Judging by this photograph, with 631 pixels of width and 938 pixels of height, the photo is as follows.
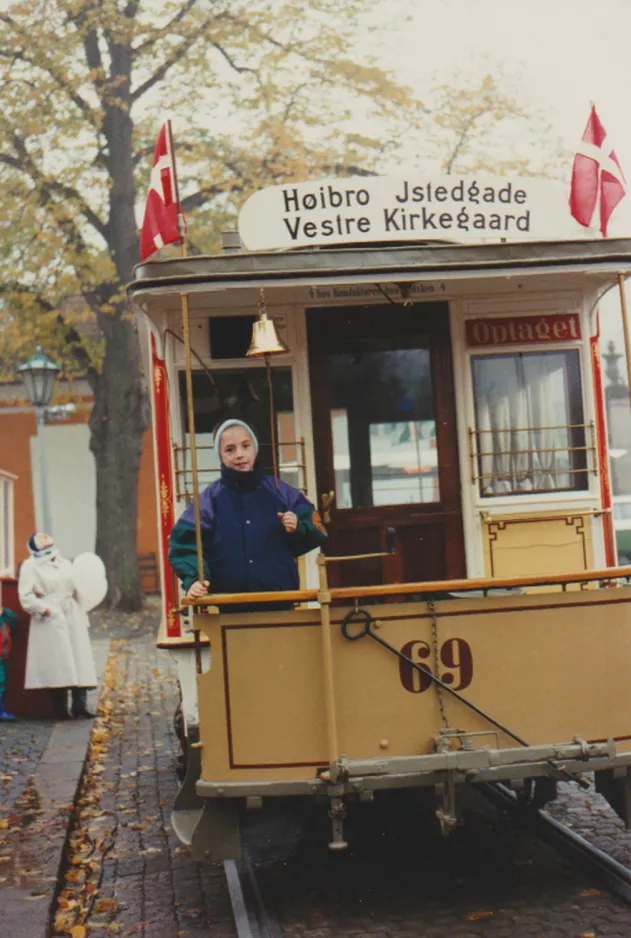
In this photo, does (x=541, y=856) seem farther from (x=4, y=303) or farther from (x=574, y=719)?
(x=4, y=303)

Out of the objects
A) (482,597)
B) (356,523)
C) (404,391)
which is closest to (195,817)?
(482,597)

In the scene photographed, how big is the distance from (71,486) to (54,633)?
18.0 m

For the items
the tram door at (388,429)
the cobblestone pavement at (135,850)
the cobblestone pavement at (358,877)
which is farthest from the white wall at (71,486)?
the tram door at (388,429)

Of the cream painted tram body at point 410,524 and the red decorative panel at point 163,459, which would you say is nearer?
the cream painted tram body at point 410,524

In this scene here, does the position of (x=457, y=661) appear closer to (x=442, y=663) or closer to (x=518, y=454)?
(x=442, y=663)

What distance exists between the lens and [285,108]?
1975cm

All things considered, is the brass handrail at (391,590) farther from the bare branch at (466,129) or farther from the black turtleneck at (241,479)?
the bare branch at (466,129)

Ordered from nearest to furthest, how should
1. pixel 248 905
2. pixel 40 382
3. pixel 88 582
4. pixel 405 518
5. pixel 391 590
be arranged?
pixel 391 590
pixel 248 905
pixel 405 518
pixel 88 582
pixel 40 382

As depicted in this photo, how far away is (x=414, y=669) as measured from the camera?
214 inches

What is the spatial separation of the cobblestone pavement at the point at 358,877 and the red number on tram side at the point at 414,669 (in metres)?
1.01

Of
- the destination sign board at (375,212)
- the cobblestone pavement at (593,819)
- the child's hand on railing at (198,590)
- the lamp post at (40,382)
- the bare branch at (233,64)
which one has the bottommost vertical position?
the cobblestone pavement at (593,819)

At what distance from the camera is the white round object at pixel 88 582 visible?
1139 centimetres

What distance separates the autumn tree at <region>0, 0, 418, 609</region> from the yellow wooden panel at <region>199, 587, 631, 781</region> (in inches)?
582

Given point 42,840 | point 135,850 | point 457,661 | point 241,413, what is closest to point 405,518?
point 241,413
